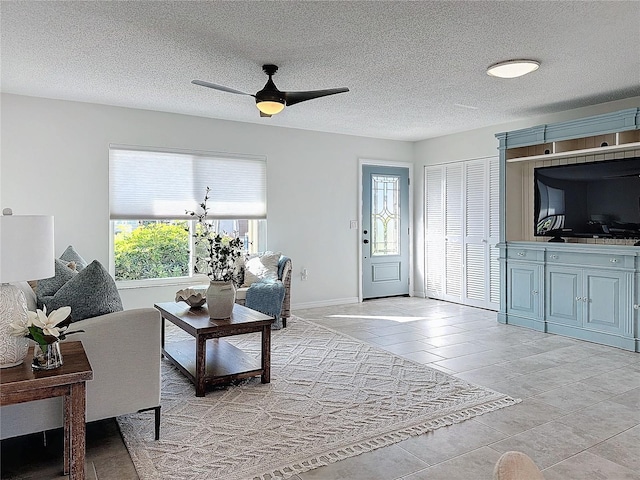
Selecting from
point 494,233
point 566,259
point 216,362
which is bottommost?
point 216,362

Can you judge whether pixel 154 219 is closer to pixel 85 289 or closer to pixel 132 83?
pixel 132 83

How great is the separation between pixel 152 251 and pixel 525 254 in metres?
4.45

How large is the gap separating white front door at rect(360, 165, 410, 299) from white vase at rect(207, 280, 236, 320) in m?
3.90

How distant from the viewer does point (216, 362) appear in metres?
3.79

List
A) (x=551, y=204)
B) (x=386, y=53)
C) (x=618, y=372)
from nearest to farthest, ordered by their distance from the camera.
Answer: (x=386, y=53) < (x=618, y=372) < (x=551, y=204)

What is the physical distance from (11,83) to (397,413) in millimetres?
4496

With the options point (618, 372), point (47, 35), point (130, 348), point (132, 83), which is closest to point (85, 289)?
point (130, 348)

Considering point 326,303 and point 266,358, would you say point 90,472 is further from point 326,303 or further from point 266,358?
point 326,303

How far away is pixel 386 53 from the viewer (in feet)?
11.8

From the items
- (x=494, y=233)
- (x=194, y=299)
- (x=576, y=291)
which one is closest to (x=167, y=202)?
(x=194, y=299)

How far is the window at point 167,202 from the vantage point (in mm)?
5461

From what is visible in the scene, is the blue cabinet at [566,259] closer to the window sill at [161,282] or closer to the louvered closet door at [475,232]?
the louvered closet door at [475,232]

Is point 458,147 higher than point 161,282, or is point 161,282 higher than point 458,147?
A: point 458,147

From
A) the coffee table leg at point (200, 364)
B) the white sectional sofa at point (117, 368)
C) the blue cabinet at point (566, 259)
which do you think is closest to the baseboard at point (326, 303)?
the blue cabinet at point (566, 259)
